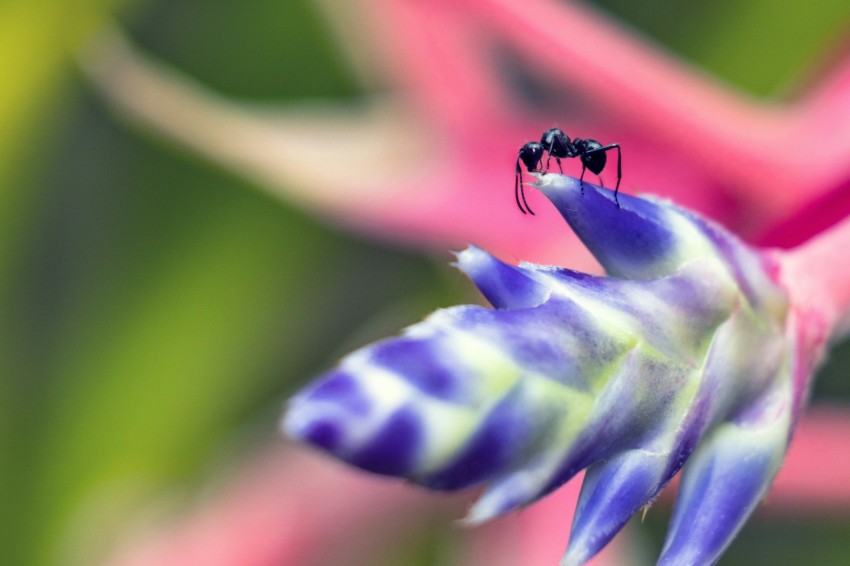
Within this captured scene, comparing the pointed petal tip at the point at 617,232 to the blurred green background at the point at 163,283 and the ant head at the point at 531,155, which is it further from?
the blurred green background at the point at 163,283

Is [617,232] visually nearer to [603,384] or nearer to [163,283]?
[603,384]

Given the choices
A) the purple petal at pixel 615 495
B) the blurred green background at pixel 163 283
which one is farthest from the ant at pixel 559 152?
the blurred green background at pixel 163 283

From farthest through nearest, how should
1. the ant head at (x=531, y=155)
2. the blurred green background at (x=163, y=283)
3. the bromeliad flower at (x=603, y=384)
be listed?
1. the blurred green background at (x=163, y=283)
2. the ant head at (x=531, y=155)
3. the bromeliad flower at (x=603, y=384)

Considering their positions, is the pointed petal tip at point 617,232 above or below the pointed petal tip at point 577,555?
above

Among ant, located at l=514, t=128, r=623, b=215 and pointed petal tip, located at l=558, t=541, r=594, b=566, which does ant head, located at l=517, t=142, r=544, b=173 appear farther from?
pointed petal tip, located at l=558, t=541, r=594, b=566

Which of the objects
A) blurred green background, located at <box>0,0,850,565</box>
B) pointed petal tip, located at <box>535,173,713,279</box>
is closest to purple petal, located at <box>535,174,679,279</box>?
pointed petal tip, located at <box>535,173,713,279</box>

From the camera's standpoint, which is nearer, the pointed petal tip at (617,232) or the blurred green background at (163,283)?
the pointed petal tip at (617,232)

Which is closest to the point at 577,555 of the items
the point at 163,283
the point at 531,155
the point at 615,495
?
the point at 615,495

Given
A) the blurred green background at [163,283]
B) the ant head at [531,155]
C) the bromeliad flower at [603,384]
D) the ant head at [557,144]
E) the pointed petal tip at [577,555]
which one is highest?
the blurred green background at [163,283]
